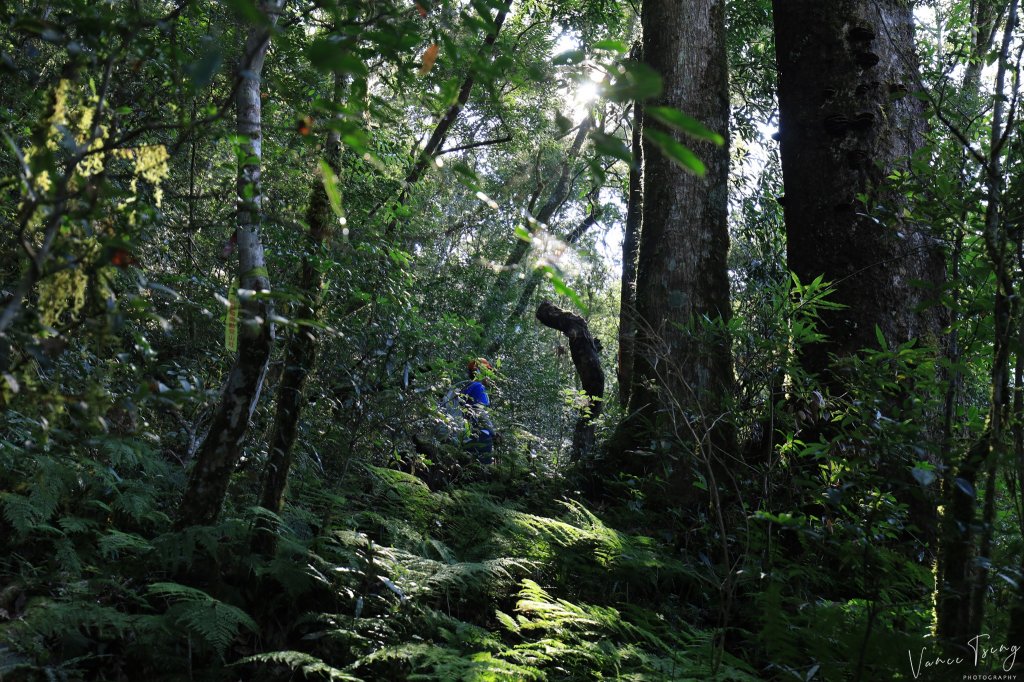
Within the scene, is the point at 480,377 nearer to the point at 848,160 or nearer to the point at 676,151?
the point at 848,160

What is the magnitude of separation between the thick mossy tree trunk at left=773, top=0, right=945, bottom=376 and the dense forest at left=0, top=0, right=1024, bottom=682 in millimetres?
27

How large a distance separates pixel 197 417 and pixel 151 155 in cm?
382

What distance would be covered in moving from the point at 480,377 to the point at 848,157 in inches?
153

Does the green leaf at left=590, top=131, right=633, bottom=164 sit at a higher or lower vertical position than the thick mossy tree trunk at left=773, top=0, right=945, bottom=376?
lower

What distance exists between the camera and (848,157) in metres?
5.37

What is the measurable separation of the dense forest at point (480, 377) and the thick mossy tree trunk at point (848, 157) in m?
0.03

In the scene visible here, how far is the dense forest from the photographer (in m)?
1.74

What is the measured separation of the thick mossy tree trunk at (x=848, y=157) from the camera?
16.1 ft

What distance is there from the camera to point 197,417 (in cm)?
540

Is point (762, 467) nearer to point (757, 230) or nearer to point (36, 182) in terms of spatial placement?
point (36, 182)

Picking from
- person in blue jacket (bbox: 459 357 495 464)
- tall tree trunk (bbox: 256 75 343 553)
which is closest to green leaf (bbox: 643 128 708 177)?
tall tree trunk (bbox: 256 75 343 553)

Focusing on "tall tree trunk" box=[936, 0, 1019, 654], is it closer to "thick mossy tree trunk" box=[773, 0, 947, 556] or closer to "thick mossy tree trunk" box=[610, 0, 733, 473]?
"thick mossy tree trunk" box=[773, 0, 947, 556]

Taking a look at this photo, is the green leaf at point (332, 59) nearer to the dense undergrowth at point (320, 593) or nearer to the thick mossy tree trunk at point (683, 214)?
the dense undergrowth at point (320, 593)

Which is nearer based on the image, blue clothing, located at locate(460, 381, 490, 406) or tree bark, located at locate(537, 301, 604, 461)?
blue clothing, located at locate(460, 381, 490, 406)
